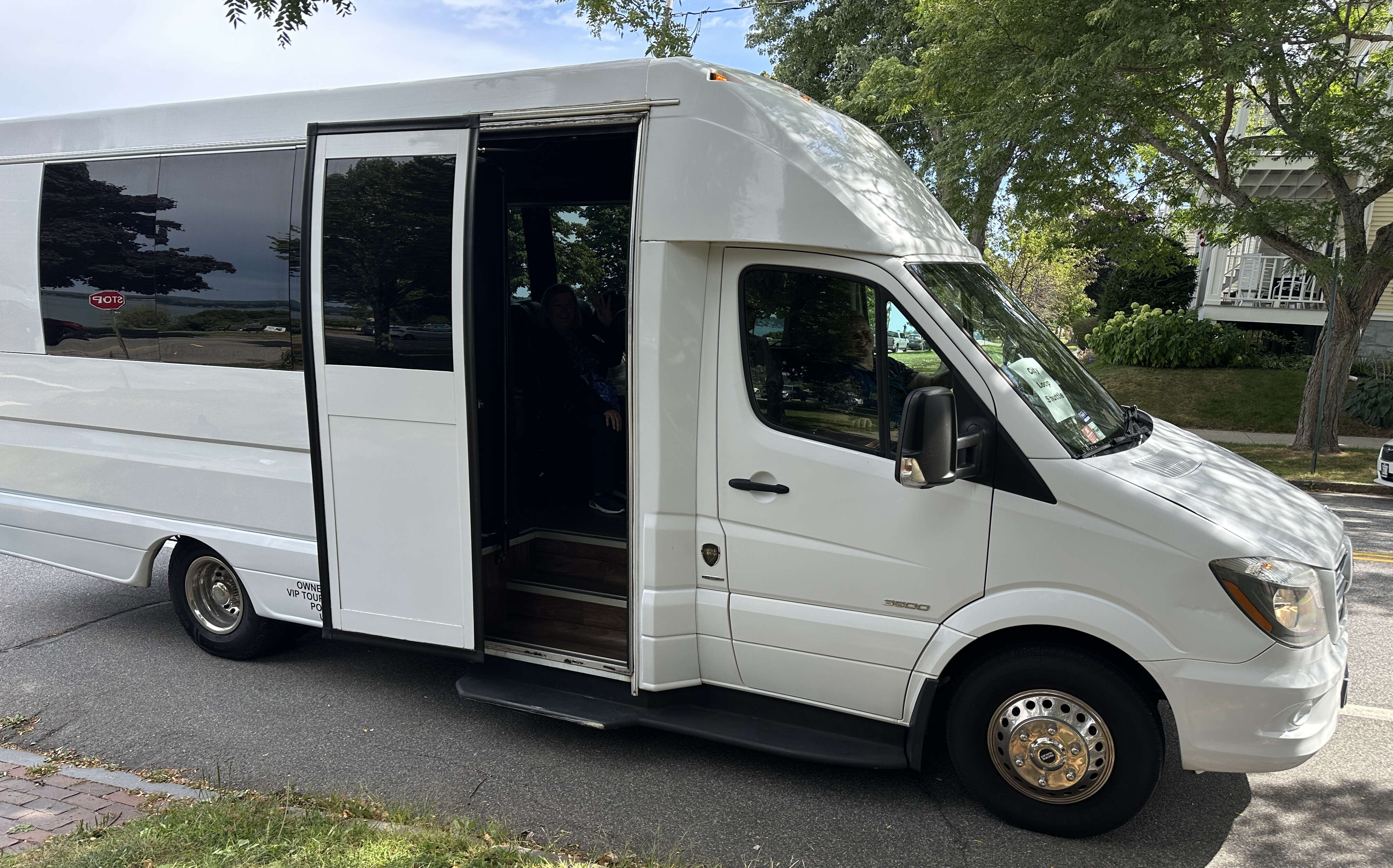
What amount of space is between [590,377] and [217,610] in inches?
108

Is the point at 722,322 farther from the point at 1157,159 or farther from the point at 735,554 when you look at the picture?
the point at 1157,159

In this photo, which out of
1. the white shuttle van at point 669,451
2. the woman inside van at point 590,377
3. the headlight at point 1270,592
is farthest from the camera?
the woman inside van at point 590,377

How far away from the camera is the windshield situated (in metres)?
3.75

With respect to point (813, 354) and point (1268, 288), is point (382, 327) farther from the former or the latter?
point (1268, 288)

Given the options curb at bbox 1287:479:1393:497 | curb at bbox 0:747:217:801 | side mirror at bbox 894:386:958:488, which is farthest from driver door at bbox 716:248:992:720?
curb at bbox 1287:479:1393:497

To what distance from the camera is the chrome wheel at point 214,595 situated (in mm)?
5582

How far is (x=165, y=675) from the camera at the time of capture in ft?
17.8

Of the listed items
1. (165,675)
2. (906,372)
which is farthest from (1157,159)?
(165,675)

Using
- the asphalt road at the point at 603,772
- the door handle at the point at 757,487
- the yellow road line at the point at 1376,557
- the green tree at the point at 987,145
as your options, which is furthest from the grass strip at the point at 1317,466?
the door handle at the point at 757,487

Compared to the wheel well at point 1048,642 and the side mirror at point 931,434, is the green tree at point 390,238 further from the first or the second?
the wheel well at point 1048,642

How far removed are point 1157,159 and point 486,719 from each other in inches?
558

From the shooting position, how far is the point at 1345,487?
11.3 m

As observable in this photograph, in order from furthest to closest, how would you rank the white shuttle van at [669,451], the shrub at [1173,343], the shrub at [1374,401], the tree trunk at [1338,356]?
the shrub at [1173,343] < the shrub at [1374,401] < the tree trunk at [1338,356] < the white shuttle van at [669,451]

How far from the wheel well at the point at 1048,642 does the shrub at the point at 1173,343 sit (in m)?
17.6
